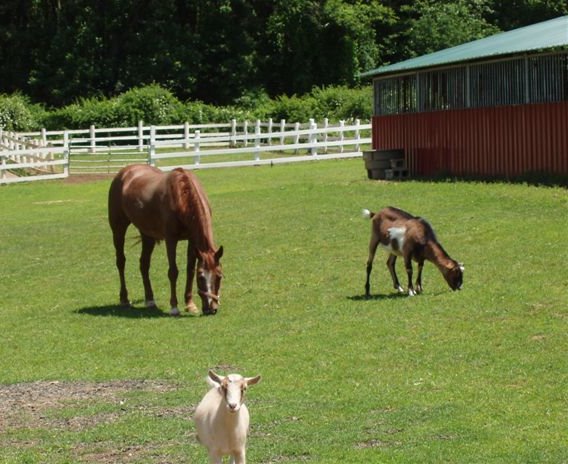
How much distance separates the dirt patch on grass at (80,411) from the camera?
31.6ft

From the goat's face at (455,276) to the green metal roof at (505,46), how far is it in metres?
12.5

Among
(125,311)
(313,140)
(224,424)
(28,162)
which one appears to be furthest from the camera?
(313,140)

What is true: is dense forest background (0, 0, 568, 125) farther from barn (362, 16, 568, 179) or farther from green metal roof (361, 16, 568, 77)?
barn (362, 16, 568, 179)

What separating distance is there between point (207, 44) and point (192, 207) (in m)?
54.1

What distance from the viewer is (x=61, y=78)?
225 ft

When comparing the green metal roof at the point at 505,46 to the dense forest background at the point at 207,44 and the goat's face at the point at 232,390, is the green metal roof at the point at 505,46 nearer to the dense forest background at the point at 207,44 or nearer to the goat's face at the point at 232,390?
the goat's face at the point at 232,390

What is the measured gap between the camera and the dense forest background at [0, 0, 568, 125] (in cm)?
6812

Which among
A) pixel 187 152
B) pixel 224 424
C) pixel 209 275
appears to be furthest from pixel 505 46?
pixel 224 424

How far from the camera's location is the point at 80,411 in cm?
1115

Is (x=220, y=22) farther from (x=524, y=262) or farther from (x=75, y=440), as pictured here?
(x=75, y=440)

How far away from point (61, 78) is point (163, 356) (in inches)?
2225

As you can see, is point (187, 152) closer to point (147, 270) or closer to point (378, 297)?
point (147, 270)

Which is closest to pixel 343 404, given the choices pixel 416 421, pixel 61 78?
pixel 416 421

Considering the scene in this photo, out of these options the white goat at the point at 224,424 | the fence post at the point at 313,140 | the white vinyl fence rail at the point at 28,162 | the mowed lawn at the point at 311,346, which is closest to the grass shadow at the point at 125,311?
the mowed lawn at the point at 311,346
